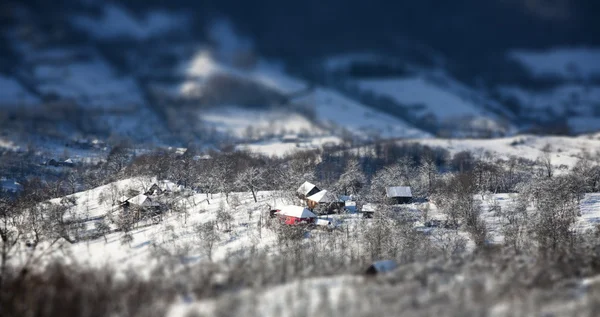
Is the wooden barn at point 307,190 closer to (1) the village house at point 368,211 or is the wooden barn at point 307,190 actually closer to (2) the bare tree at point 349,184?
(2) the bare tree at point 349,184

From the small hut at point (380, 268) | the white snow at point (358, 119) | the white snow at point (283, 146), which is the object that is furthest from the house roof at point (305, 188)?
the white snow at point (358, 119)

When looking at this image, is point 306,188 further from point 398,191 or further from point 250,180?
point 398,191

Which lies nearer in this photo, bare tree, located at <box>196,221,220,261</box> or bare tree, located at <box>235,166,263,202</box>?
bare tree, located at <box>196,221,220,261</box>

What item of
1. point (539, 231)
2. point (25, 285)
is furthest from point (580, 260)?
point (25, 285)

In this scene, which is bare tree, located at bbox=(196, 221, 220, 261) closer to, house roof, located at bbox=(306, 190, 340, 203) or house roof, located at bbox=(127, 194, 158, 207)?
house roof, located at bbox=(127, 194, 158, 207)

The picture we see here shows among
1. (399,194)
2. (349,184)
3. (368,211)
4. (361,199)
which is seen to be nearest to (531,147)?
(399,194)

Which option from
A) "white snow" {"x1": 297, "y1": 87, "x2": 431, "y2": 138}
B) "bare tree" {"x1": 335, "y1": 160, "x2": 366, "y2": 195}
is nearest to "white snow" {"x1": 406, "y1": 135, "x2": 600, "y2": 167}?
"white snow" {"x1": 297, "y1": 87, "x2": 431, "y2": 138}
